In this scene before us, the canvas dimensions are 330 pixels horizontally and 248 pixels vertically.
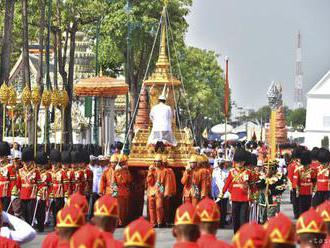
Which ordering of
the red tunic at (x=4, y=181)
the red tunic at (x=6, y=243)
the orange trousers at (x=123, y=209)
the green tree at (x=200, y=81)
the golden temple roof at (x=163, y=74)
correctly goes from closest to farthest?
the red tunic at (x=6, y=243)
the red tunic at (x=4, y=181)
the orange trousers at (x=123, y=209)
the golden temple roof at (x=163, y=74)
the green tree at (x=200, y=81)

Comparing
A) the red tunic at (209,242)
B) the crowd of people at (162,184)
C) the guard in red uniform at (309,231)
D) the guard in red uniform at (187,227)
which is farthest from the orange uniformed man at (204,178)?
the guard in red uniform at (309,231)

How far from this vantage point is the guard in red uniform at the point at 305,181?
24797 mm

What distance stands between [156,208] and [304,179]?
4.10 m

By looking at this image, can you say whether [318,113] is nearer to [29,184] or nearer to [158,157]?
[158,157]

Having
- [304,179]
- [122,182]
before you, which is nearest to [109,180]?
[122,182]

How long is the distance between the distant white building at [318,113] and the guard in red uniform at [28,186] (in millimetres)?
72115

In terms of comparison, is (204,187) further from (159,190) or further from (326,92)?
(326,92)

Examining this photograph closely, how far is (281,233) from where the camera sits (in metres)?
7.71

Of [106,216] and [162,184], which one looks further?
[162,184]

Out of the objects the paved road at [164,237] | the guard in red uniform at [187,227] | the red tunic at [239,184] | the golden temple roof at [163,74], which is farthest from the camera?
the golden temple roof at [163,74]

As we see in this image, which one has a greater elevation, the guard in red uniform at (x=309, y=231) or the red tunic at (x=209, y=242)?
the guard in red uniform at (x=309, y=231)

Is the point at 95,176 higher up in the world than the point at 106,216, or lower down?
lower down

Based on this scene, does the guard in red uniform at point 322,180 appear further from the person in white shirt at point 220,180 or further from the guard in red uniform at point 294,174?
the person in white shirt at point 220,180

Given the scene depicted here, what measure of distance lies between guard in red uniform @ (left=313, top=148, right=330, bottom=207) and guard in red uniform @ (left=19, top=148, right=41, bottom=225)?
692 centimetres
